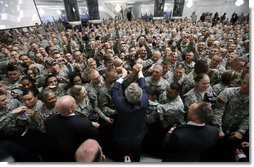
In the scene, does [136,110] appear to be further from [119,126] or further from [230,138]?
[230,138]

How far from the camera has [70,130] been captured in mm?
1550

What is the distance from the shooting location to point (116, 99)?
1717 mm

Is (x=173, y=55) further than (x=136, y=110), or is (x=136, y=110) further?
(x=173, y=55)

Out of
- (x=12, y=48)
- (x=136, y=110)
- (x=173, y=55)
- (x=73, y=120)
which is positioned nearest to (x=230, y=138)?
(x=136, y=110)

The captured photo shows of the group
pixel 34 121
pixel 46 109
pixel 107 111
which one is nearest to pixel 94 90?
pixel 107 111

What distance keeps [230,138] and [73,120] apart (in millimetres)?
1395

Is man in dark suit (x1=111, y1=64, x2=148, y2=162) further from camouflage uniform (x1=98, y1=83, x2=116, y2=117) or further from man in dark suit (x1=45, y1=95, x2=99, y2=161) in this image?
camouflage uniform (x1=98, y1=83, x2=116, y2=117)

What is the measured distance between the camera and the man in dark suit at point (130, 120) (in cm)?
161

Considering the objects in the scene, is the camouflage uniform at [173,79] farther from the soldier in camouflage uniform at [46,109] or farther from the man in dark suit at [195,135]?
the soldier in camouflage uniform at [46,109]

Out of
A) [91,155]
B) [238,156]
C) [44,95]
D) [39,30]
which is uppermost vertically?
[39,30]

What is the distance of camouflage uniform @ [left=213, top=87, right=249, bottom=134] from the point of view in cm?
175

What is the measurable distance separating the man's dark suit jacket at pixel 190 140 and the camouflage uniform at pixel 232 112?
1.56 feet

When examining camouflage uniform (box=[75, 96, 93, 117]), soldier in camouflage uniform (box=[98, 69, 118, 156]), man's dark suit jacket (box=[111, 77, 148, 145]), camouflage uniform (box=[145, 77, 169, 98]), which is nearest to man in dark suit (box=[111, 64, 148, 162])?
man's dark suit jacket (box=[111, 77, 148, 145])

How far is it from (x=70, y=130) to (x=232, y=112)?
59.0 inches
